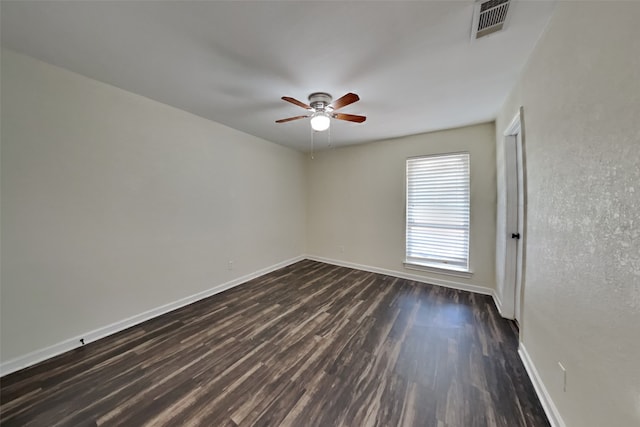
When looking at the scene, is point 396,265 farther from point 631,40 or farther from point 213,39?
point 213,39

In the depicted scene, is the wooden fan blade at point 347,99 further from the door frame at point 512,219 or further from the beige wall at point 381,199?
the beige wall at point 381,199

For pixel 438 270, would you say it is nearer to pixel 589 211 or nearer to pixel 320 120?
pixel 589 211

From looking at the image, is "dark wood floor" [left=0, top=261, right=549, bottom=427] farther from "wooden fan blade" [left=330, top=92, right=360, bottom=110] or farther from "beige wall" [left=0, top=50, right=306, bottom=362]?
"wooden fan blade" [left=330, top=92, right=360, bottom=110]

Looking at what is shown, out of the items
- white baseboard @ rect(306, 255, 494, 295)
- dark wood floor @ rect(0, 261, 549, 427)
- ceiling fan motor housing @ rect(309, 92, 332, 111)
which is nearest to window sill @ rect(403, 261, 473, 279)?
white baseboard @ rect(306, 255, 494, 295)

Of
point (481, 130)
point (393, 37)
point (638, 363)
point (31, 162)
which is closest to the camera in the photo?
point (638, 363)

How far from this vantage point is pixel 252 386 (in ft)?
5.45

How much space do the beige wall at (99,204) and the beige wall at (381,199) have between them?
199 centimetres

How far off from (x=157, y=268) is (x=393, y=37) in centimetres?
334

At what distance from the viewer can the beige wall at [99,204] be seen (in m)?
1.78

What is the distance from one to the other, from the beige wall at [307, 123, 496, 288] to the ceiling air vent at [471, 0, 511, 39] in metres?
2.14

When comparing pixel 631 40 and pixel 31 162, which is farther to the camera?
pixel 31 162

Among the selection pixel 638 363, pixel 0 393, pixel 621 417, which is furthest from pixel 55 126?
pixel 621 417

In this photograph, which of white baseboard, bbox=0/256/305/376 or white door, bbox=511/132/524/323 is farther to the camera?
white door, bbox=511/132/524/323

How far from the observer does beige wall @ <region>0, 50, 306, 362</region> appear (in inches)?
70.2
